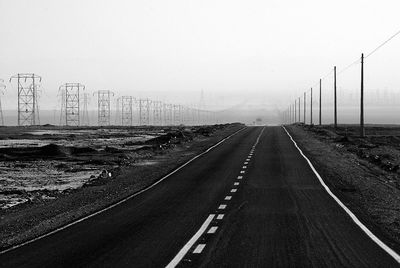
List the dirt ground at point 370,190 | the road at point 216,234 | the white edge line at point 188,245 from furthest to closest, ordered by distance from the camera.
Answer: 1. the dirt ground at point 370,190
2. the road at point 216,234
3. the white edge line at point 188,245

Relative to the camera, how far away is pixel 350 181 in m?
22.8

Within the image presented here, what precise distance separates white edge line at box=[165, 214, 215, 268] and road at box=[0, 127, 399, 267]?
18 mm

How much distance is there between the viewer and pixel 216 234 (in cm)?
1177

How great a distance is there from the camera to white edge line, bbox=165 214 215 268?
30.5 ft

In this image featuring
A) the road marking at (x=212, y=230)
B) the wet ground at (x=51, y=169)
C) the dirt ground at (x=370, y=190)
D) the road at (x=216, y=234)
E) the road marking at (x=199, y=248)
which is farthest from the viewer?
the wet ground at (x=51, y=169)

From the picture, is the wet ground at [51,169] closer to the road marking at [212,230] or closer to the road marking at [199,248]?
the road marking at [212,230]

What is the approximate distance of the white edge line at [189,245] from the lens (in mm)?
9305

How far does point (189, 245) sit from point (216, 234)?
1214 mm

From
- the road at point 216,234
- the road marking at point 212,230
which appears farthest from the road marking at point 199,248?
the road marking at point 212,230

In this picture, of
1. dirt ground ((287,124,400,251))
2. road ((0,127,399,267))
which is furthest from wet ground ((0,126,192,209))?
dirt ground ((287,124,400,251))

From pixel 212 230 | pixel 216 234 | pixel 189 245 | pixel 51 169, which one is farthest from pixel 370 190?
pixel 51 169

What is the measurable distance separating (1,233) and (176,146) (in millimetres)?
34979

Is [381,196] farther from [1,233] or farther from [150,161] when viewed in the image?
[150,161]

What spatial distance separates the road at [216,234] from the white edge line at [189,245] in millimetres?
18
